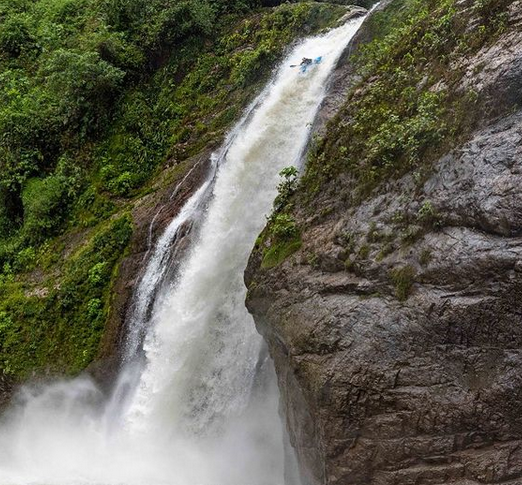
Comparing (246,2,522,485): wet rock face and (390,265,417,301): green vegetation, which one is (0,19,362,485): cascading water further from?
(390,265,417,301): green vegetation

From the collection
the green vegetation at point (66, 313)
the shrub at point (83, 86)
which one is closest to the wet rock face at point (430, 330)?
the green vegetation at point (66, 313)

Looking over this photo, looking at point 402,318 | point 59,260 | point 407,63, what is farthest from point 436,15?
point 59,260

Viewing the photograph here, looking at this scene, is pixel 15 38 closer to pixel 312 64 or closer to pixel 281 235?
pixel 312 64

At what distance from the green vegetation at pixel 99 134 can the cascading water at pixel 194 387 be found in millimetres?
1452

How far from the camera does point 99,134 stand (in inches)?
720

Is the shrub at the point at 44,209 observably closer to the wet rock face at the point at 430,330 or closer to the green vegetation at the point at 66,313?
the green vegetation at the point at 66,313

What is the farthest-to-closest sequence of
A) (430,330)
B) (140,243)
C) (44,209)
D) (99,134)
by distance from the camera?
(99,134), (44,209), (140,243), (430,330)

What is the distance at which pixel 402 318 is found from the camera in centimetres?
721

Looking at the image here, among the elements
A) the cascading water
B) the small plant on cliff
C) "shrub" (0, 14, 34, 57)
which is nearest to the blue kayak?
the cascading water

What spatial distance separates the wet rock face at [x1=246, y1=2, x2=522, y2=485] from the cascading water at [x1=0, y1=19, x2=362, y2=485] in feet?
10.1

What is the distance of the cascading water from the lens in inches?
438

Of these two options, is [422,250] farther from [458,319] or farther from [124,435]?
[124,435]

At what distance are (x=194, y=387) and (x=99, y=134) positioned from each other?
10130mm

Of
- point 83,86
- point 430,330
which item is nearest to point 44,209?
point 83,86
